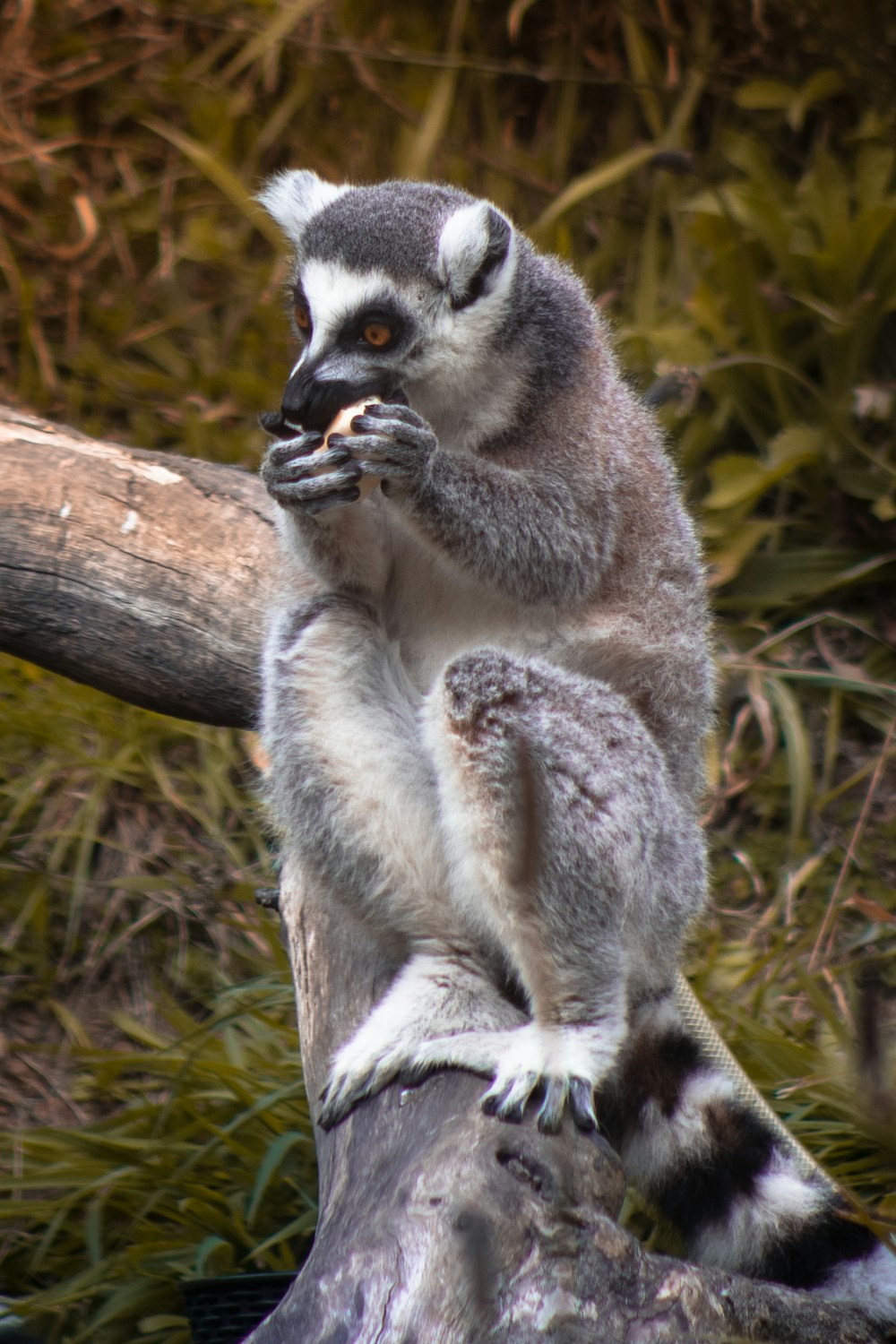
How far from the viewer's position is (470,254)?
3217 millimetres

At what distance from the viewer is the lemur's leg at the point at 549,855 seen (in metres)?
2.71

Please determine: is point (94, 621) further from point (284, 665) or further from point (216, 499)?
point (284, 665)

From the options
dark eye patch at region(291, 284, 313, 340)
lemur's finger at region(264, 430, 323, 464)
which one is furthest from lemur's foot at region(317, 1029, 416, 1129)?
dark eye patch at region(291, 284, 313, 340)

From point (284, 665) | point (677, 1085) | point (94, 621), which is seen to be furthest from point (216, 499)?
point (677, 1085)

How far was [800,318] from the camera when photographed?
20.0ft

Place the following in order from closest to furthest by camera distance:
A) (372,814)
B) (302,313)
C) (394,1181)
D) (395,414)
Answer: (394,1181), (395,414), (372,814), (302,313)

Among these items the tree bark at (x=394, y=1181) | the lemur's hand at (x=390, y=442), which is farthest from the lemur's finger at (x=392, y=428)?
the tree bark at (x=394, y=1181)

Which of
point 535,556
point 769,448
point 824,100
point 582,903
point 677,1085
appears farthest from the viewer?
point 824,100

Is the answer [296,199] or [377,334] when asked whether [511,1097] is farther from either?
[296,199]

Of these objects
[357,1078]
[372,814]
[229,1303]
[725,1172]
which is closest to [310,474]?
[372,814]

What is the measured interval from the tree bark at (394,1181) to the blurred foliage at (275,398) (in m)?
0.99

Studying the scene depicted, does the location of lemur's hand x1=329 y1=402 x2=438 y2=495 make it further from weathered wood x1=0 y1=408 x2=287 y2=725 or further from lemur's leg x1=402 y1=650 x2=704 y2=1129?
weathered wood x1=0 y1=408 x2=287 y2=725

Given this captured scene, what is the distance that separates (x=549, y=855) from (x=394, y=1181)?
28.3 inches

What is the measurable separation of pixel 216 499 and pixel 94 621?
673 mm
